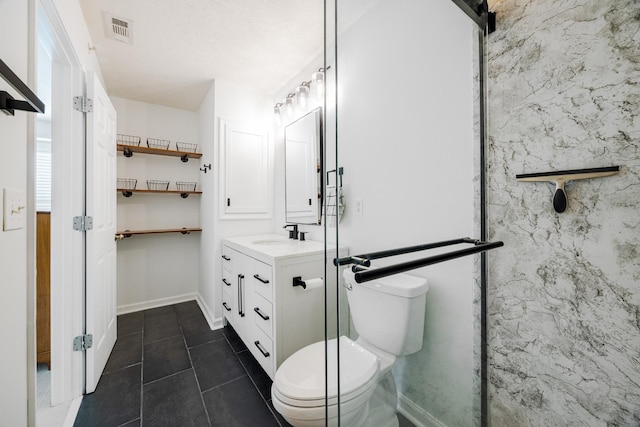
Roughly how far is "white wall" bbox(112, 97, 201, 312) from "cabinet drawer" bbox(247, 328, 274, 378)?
1.85 m

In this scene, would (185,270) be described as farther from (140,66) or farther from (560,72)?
(560,72)

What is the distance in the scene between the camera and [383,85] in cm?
119

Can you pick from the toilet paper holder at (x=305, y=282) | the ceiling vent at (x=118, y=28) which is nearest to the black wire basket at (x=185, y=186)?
the ceiling vent at (x=118, y=28)

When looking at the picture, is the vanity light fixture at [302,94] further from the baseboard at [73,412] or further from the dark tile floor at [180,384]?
the baseboard at [73,412]

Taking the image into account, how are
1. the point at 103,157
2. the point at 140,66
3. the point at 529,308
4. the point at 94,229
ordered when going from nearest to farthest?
the point at 529,308
the point at 94,229
the point at 103,157
the point at 140,66

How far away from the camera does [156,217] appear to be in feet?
9.83

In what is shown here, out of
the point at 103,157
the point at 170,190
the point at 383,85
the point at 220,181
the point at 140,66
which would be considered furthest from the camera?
the point at 170,190

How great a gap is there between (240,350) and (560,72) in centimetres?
245

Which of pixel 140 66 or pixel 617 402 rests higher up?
pixel 140 66

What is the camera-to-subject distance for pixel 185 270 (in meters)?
3.15

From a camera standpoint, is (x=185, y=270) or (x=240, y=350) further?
(x=185, y=270)

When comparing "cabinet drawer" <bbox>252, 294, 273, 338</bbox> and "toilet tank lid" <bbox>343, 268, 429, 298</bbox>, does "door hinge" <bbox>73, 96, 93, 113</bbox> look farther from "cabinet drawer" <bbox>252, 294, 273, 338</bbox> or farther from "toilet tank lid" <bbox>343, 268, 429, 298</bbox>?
"toilet tank lid" <bbox>343, 268, 429, 298</bbox>

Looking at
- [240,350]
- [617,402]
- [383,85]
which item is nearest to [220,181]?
[240,350]

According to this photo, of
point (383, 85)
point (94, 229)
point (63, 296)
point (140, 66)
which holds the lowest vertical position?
point (63, 296)
